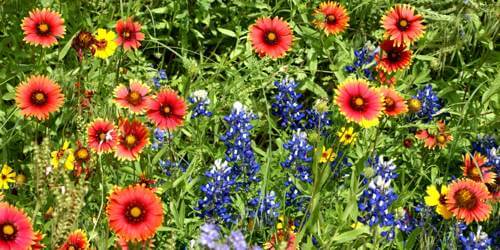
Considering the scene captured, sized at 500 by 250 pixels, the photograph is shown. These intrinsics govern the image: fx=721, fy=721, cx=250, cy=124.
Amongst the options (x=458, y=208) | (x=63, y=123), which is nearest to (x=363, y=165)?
(x=458, y=208)

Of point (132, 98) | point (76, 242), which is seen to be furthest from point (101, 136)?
point (76, 242)

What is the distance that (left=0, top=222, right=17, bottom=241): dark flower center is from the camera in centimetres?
223

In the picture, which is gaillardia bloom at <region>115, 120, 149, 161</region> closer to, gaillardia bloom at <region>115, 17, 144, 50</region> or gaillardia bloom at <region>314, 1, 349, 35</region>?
gaillardia bloom at <region>115, 17, 144, 50</region>

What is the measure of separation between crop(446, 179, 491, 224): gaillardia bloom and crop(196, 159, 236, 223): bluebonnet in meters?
0.85

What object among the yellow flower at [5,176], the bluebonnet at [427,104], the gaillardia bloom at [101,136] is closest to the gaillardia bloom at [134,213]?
the gaillardia bloom at [101,136]

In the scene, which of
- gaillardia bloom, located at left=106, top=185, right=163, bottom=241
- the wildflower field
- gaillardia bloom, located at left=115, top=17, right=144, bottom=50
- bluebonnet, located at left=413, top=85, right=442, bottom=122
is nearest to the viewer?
gaillardia bloom, located at left=106, top=185, right=163, bottom=241

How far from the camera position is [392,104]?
2795mm

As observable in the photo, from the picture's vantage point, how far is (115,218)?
2176 mm

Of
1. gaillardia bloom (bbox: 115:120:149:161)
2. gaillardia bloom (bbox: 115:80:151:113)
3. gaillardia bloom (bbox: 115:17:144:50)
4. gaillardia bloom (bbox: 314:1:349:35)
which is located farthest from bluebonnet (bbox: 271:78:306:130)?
gaillardia bloom (bbox: 115:120:149:161)

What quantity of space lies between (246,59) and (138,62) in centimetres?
64

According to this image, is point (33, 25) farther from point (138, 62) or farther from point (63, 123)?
point (138, 62)

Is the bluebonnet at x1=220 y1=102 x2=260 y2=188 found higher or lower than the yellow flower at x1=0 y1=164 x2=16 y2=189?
higher

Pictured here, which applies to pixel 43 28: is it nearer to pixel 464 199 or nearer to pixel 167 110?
pixel 167 110

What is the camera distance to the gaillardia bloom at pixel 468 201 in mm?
2693
